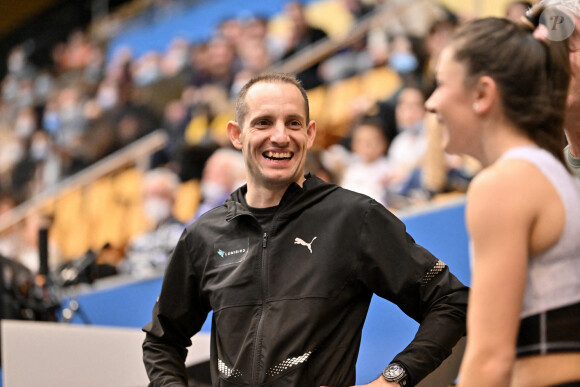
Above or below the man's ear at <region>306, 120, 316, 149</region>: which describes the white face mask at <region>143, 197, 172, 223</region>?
above

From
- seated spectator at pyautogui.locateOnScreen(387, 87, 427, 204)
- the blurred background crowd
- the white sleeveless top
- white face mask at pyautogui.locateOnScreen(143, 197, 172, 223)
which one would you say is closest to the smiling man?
the white sleeveless top

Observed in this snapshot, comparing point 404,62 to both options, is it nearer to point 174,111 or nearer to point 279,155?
point 174,111

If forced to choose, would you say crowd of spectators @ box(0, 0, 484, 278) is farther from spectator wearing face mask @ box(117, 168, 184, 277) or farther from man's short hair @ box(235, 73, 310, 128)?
man's short hair @ box(235, 73, 310, 128)

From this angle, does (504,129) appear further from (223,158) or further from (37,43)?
(37,43)

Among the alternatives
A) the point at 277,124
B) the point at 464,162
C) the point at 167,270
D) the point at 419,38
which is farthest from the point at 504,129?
the point at 419,38

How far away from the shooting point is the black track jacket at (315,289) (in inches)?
79.1

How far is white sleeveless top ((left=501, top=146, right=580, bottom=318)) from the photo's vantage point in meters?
1.36

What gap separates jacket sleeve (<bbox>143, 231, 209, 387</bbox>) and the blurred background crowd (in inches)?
91.3

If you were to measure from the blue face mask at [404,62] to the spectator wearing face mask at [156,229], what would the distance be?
2.03m

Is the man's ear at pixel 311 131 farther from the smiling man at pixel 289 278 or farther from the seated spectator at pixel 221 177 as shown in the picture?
the seated spectator at pixel 221 177

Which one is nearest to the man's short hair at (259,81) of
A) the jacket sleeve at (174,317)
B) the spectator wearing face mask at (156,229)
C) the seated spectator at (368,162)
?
the jacket sleeve at (174,317)

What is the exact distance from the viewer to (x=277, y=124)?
224 centimetres

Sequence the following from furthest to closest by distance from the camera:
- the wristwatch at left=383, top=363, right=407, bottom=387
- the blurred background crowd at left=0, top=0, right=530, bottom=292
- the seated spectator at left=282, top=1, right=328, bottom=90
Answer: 1. the seated spectator at left=282, top=1, right=328, bottom=90
2. the blurred background crowd at left=0, top=0, right=530, bottom=292
3. the wristwatch at left=383, top=363, right=407, bottom=387

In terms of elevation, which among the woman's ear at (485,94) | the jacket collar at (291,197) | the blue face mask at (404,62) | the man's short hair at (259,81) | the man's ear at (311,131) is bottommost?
the woman's ear at (485,94)
